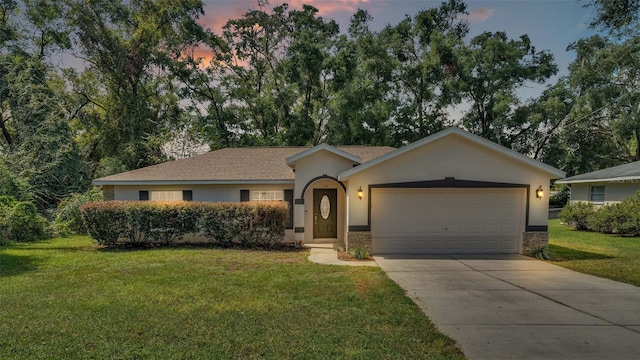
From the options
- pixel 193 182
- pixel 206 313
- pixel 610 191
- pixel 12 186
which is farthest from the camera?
pixel 610 191

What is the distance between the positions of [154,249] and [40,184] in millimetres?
10332

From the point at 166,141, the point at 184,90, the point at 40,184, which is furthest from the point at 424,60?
the point at 40,184

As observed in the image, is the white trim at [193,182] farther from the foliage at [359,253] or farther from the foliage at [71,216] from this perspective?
the foliage at [359,253]

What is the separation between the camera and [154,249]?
437 inches

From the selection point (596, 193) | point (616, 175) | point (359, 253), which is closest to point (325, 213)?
point (359, 253)

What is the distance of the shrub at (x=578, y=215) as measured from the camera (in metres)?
16.9

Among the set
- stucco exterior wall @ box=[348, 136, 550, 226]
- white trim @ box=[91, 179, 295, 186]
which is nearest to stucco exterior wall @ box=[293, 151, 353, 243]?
white trim @ box=[91, 179, 295, 186]

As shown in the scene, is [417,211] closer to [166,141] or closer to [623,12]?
[623,12]

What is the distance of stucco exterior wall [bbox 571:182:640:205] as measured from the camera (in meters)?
16.8

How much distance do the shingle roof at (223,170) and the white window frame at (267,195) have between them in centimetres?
52

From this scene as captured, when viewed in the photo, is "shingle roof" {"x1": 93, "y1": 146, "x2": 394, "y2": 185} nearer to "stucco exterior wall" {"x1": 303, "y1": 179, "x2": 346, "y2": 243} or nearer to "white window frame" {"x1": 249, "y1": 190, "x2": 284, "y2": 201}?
"white window frame" {"x1": 249, "y1": 190, "x2": 284, "y2": 201}

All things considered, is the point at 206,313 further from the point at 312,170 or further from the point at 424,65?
the point at 424,65

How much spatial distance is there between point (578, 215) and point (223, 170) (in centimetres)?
1742

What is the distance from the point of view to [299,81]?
2556cm
